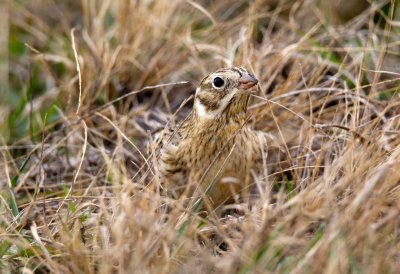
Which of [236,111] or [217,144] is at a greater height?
[236,111]

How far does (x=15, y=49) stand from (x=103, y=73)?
1185mm

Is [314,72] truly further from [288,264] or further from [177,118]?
[288,264]

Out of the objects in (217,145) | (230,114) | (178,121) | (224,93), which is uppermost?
(224,93)

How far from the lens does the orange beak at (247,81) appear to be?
346 centimetres

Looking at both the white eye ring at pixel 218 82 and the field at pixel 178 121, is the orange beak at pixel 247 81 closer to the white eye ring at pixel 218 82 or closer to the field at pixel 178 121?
the white eye ring at pixel 218 82

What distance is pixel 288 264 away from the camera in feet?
8.61

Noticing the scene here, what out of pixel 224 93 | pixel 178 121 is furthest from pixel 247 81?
pixel 178 121

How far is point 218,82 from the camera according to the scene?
359cm

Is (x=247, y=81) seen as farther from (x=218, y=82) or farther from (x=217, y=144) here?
(x=217, y=144)

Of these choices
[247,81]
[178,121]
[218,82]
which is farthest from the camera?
[178,121]

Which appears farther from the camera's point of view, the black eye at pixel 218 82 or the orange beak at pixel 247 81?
the black eye at pixel 218 82

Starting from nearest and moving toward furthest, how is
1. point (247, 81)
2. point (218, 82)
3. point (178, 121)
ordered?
point (247, 81) → point (218, 82) → point (178, 121)

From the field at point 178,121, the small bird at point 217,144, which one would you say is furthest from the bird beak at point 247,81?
the field at point 178,121

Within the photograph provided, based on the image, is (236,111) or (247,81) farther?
(236,111)
